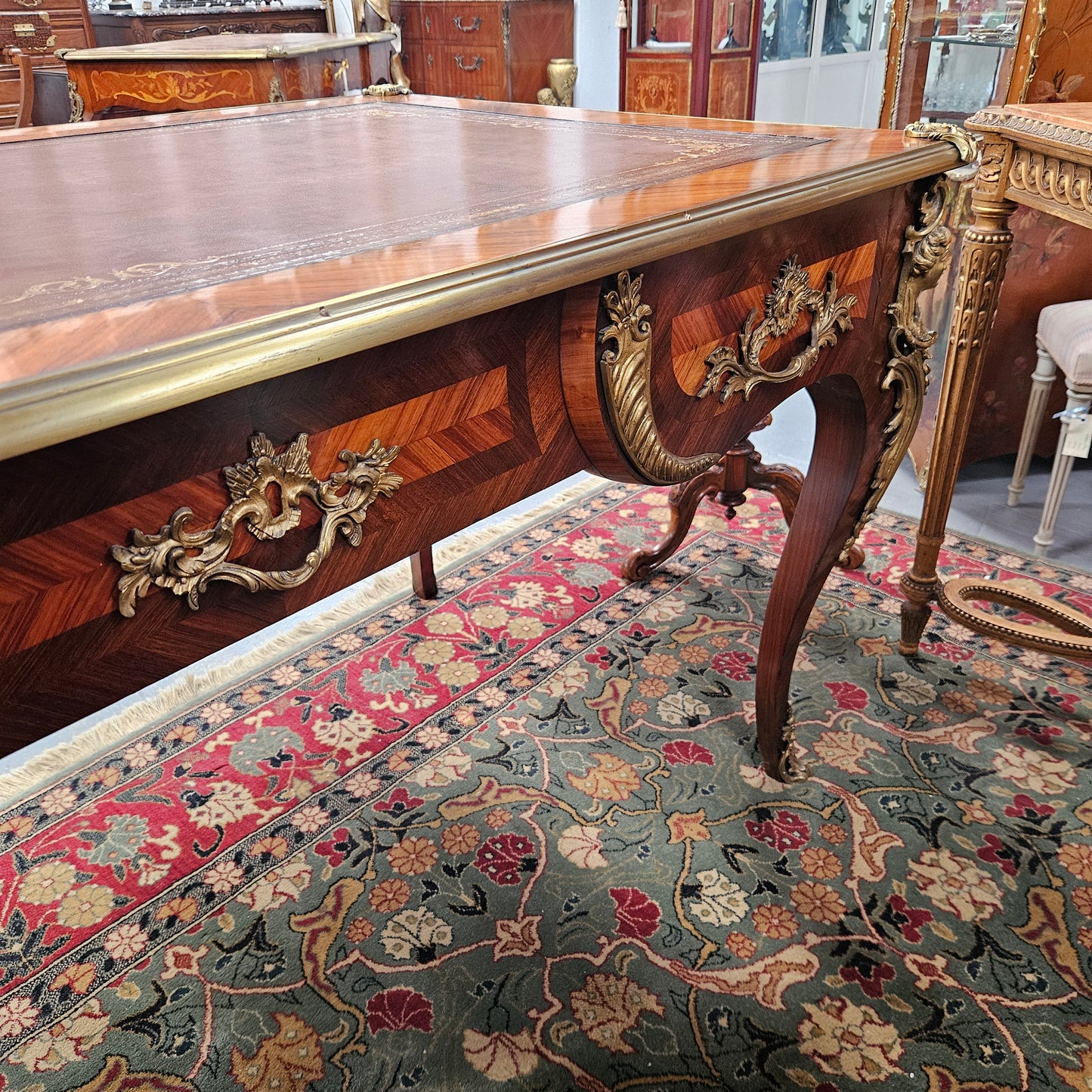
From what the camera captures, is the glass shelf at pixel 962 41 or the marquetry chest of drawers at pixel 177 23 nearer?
the glass shelf at pixel 962 41

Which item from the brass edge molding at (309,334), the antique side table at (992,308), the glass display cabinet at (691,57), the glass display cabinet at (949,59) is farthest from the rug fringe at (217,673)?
the glass display cabinet at (691,57)

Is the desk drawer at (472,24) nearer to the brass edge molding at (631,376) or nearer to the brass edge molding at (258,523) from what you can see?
the brass edge molding at (631,376)

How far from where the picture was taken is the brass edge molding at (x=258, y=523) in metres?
0.70

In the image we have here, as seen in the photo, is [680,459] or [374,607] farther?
[374,607]

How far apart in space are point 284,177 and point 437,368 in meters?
0.59

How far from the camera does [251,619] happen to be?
81 cm

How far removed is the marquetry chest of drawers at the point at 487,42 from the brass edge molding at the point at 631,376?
551 cm

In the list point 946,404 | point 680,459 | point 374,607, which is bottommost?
point 374,607

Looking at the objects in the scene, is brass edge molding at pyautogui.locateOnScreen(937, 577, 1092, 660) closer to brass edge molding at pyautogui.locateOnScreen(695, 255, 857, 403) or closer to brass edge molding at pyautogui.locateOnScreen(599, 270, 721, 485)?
brass edge molding at pyautogui.locateOnScreen(695, 255, 857, 403)

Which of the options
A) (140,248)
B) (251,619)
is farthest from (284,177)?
(251,619)

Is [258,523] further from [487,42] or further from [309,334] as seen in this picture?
[487,42]

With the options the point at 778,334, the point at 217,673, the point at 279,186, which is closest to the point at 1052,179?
the point at 778,334

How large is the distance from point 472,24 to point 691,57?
1.71 m

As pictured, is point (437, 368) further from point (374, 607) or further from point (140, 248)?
point (374, 607)
